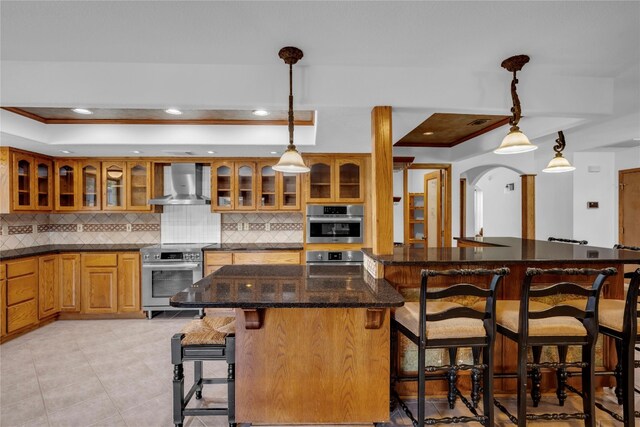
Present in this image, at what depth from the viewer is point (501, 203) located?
7.95 meters

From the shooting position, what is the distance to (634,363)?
197 cm

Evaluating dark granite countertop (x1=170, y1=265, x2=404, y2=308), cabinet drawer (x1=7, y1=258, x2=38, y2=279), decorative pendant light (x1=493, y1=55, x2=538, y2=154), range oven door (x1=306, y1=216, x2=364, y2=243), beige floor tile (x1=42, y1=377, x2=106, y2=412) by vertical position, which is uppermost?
decorative pendant light (x1=493, y1=55, x2=538, y2=154)

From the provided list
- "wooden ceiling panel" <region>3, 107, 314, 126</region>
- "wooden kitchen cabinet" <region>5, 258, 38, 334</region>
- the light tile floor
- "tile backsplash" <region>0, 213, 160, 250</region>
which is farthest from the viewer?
"tile backsplash" <region>0, 213, 160, 250</region>

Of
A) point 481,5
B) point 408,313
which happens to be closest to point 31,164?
point 408,313

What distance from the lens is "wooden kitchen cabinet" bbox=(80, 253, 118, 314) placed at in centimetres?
420

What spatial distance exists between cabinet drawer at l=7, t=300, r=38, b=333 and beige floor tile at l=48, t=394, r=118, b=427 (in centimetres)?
195

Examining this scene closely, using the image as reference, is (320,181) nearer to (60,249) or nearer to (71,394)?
(71,394)

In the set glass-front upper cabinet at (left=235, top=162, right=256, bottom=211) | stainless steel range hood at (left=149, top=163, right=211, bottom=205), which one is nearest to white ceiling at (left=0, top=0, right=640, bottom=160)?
glass-front upper cabinet at (left=235, top=162, right=256, bottom=211)

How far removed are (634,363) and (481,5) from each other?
218 centimetres

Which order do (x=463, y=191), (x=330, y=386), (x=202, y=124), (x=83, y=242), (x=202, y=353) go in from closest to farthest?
Answer: 1. (x=202, y=353)
2. (x=330, y=386)
3. (x=202, y=124)
4. (x=83, y=242)
5. (x=463, y=191)

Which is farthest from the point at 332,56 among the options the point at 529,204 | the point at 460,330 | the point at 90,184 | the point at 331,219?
the point at 529,204

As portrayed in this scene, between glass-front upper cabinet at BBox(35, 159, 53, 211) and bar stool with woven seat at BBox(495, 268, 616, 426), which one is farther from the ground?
glass-front upper cabinet at BBox(35, 159, 53, 211)

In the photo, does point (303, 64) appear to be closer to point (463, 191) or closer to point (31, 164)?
point (31, 164)

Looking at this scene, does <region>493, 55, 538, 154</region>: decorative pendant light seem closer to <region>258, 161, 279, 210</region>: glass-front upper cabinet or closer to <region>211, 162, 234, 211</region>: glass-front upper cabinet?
<region>258, 161, 279, 210</region>: glass-front upper cabinet
